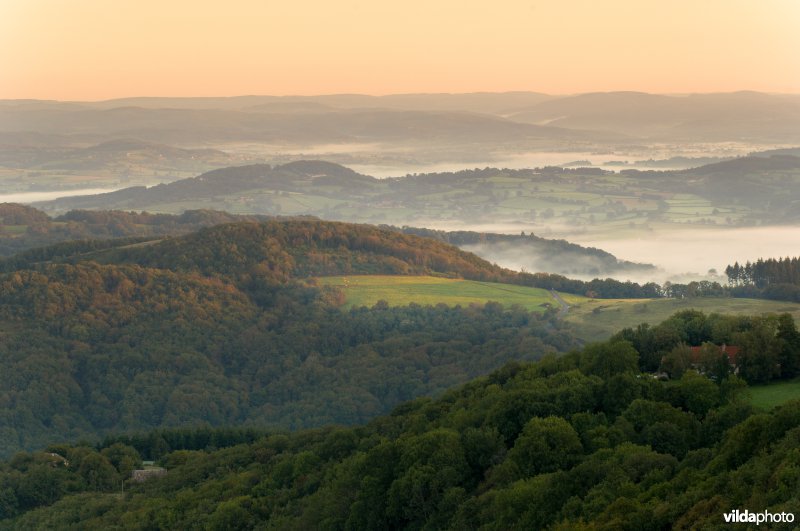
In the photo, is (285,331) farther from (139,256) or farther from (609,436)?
(609,436)

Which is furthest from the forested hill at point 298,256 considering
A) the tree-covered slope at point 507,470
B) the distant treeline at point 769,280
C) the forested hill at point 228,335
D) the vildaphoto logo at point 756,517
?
the vildaphoto logo at point 756,517

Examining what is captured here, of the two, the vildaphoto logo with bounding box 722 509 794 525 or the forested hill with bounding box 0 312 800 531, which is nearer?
the vildaphoto logo with bounding box 722 509 794 525

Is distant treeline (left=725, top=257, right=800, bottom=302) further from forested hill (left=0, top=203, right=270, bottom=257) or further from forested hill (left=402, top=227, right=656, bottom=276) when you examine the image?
forested hill (left=0, top=203, right=270, bottom=257)

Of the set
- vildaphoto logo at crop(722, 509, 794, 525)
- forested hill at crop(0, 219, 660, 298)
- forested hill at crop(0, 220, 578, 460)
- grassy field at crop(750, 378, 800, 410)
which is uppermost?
vildaphoto logo at crop(722, 509, 794, 525)

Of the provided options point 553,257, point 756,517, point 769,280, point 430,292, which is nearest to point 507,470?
point 756,517

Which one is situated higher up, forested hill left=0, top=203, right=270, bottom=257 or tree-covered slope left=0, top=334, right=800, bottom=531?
tree-covered slope left=0, top=334, right=800, bottom=531

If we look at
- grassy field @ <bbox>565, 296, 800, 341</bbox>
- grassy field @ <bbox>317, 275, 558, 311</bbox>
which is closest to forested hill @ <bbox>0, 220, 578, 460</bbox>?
grassy field @ <bbox>317, 275, 558, 311</bbox>

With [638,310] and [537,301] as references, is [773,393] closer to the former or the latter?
[638,310]
